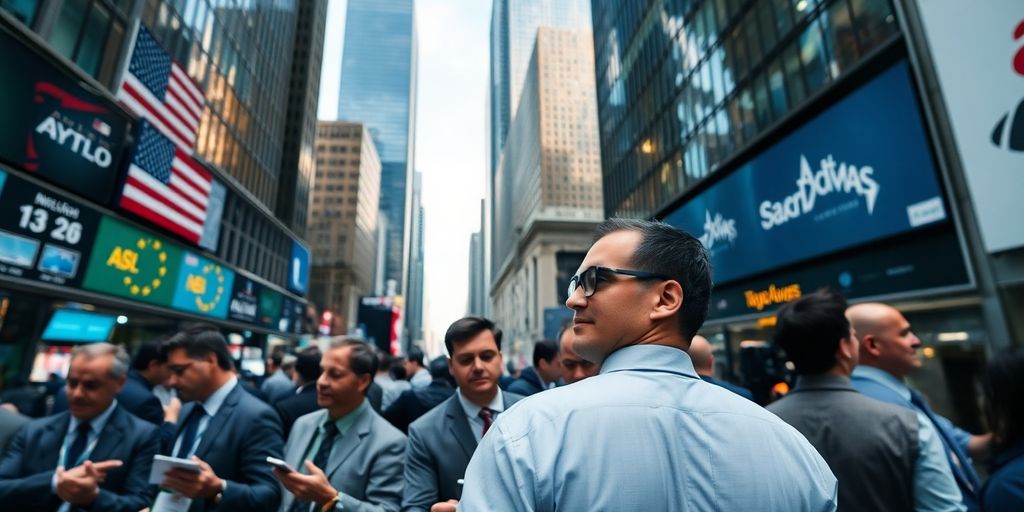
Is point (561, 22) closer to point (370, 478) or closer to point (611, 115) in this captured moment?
point (611, 115)

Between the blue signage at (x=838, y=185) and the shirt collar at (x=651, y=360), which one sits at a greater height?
the blue signage at (x=838, y=185)

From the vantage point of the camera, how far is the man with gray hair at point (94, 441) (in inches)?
129

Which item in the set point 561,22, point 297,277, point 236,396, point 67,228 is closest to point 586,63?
point 561,22

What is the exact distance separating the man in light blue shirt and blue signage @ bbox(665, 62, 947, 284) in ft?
39.9

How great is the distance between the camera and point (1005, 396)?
2299 millimetres

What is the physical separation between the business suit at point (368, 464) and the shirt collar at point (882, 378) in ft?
11.0

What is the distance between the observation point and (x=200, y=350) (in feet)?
11.6

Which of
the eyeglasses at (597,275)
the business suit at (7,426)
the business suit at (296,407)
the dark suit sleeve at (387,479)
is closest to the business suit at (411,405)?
the business suit at (296,407)

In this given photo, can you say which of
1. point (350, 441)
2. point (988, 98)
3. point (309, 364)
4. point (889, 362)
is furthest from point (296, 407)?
point (988, 98)

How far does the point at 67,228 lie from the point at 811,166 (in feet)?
68.1

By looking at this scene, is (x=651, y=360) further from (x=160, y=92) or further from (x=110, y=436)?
(x=160, y=92)

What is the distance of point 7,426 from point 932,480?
656 cm

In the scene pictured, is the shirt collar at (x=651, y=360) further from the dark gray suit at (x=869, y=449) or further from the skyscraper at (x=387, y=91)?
the skyscraper at (x=387, y=91)

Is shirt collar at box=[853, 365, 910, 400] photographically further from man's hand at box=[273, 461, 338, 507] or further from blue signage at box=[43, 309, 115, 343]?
blue signage at box=[43, 309, 115, 343]
